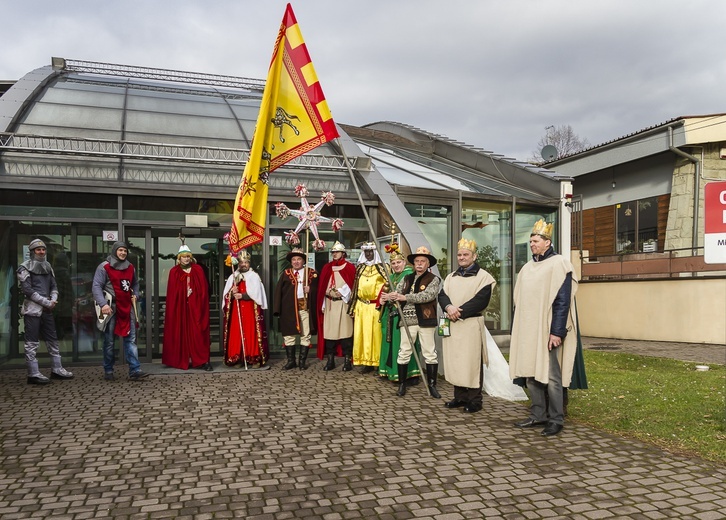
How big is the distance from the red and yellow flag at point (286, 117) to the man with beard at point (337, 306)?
1.91 meters

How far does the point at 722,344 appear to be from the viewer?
13.8m

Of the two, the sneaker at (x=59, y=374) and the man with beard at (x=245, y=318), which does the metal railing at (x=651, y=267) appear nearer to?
the man with beard at (x=245, y=318)

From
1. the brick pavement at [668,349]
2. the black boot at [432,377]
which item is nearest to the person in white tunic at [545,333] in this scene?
the black boot at [432,377]

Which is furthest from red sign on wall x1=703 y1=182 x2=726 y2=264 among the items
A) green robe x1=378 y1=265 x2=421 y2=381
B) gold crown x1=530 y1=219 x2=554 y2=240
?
green robe x1=378 y1=265 x2=421 y2=381

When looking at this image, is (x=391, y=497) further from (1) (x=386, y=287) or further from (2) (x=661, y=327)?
(2) (x=661, y=327)

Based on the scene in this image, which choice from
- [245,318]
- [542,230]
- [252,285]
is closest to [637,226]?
[252,285]

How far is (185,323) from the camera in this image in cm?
943

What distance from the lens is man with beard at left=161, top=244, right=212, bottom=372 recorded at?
938cm

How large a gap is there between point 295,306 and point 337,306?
2.13 feet

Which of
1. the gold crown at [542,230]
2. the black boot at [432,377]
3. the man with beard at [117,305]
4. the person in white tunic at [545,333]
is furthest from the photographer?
the man with beard at [117,305]

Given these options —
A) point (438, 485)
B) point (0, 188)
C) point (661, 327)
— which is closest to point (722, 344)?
point (661, 327)

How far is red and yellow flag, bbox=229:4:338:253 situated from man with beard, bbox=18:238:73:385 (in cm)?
289

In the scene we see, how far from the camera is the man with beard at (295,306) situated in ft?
30.4

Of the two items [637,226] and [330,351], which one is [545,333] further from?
[637,226]
